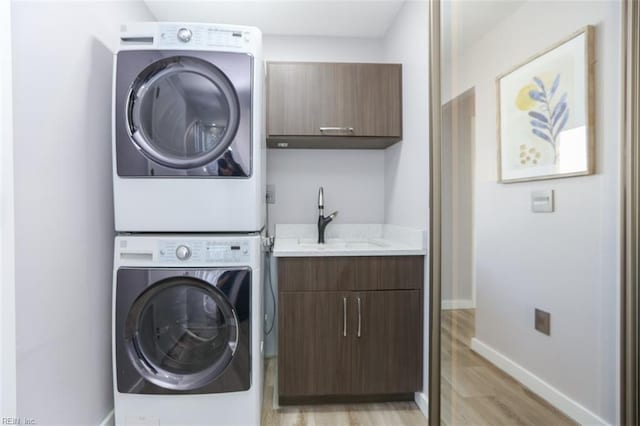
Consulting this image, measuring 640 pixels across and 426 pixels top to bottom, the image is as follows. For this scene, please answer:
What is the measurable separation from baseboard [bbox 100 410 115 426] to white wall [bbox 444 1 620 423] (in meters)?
1.75

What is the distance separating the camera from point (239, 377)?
1483mm

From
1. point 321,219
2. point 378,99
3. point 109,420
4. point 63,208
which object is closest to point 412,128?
point 378,99

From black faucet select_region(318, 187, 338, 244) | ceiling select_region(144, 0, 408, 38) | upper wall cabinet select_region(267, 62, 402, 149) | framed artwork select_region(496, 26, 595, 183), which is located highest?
ceiling select_region(144, 0, 408, 38)

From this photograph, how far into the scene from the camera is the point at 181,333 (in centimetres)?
152

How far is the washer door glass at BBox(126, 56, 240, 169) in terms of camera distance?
1.46 meters

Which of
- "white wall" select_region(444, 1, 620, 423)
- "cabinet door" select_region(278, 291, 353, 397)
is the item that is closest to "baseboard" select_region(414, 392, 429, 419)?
"cabinet door" select_region(278, 291, 353, 397)

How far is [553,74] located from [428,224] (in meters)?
0.85

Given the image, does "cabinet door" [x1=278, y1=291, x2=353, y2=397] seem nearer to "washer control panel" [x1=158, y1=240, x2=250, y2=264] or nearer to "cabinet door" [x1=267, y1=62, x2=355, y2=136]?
"washer control panel" [x1=158, y1=240, x2=250, y2=264]

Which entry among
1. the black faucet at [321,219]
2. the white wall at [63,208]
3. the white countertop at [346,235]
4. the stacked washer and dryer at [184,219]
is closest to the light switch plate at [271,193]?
the white countertop at [346,235]

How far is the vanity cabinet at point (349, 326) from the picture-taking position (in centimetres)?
177

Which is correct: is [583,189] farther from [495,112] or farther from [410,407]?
[410,407]

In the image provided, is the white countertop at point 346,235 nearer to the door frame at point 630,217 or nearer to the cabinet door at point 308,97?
the cabinet door at point 308,97

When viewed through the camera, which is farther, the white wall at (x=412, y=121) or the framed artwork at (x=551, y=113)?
the white wall at (x=412, y=121)

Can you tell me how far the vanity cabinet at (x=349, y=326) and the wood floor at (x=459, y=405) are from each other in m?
0.11
